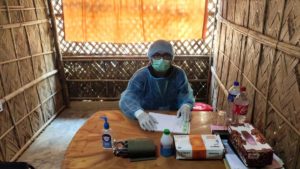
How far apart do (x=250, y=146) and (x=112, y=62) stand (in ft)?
9.09

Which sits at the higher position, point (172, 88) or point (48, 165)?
point (172, 88)

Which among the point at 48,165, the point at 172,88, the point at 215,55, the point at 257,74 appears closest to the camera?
the point at 257,74

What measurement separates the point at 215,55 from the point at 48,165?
2.35 meters

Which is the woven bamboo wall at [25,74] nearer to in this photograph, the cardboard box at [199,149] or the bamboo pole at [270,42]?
the cardboard box at [199,149]

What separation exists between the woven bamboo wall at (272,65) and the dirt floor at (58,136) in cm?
193

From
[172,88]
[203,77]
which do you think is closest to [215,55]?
[203,77]

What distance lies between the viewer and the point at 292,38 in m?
1.25

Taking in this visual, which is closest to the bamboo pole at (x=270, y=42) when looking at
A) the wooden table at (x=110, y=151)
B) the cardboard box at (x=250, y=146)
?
the cardboard box at (x=250, y=146)

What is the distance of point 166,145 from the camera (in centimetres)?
115

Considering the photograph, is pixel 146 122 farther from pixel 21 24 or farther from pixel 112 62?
pixel 112 62

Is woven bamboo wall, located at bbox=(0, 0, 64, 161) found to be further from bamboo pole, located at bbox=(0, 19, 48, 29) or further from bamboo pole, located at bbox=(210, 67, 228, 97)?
bamboo pole, located at bbox=(210, 67, 228, 97)

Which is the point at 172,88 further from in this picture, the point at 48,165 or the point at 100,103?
the point at 100,103

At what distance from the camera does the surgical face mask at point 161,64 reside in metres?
1.76

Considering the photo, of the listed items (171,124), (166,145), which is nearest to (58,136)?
(171,124)
